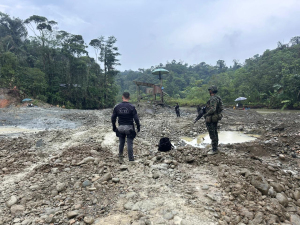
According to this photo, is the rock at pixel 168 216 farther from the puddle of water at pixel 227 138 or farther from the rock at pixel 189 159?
the puddle of water at pixel 227 138

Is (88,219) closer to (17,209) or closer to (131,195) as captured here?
(131,195)

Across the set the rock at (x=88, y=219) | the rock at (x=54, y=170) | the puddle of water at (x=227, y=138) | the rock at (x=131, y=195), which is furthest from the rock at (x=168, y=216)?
the puddle of water at (x=227, y=138)

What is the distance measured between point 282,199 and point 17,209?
3811 mm

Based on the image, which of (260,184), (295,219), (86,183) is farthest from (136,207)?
(295,219)

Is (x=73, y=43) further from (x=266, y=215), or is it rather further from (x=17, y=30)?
(x=266, y=215)

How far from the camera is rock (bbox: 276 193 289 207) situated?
2.65m

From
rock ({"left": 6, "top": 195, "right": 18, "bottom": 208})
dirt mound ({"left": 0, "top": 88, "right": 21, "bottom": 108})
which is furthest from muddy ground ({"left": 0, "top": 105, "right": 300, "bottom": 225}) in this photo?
dirt mound ({"left": 0, "top": 88, "right": 21, "bottom": 108})

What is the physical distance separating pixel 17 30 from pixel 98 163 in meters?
38.2

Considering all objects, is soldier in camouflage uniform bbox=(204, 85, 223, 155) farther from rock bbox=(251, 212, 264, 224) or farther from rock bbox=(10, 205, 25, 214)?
rock bbox=(10, 205, 25, 214)

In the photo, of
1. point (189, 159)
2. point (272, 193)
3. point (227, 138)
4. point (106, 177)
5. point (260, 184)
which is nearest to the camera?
point (272, 193)

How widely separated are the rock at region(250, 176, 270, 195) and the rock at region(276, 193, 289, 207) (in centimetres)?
16

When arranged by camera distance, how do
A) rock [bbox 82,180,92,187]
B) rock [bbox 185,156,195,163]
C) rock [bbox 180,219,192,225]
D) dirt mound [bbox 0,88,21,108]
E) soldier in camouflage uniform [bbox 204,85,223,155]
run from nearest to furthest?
rock [bbox 180,219,192,225]
rock [bbox 82,180,92,187]
rock [bbox 185,156,195,163]
soldier in camouflage uniform [bbox 204,85,223,155]
dirt mound [bbox 0,88,21,108]

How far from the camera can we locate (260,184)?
2.89m

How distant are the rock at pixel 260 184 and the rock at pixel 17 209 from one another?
3.51 m
